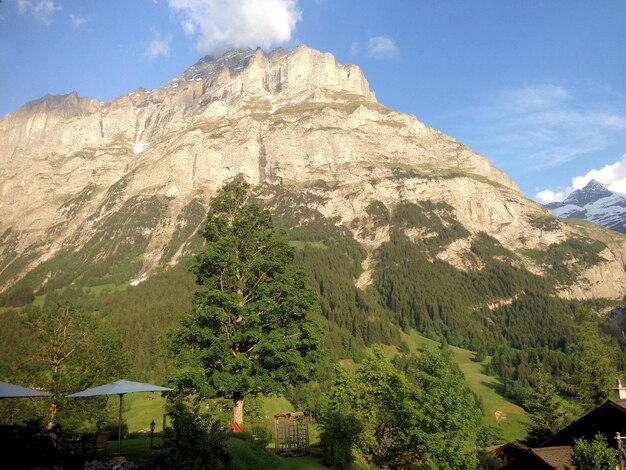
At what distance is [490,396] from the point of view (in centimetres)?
13062

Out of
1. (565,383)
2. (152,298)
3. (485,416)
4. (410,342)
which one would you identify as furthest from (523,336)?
(152,298)

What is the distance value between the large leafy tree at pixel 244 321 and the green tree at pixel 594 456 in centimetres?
1716

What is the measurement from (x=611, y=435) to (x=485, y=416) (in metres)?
97.1

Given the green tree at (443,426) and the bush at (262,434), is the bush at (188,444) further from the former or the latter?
the green tree at (443,426)

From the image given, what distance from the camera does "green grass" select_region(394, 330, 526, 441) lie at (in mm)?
109562

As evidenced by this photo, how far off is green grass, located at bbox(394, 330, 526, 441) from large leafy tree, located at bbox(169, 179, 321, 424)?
68376 mm

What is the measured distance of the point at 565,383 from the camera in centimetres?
7881

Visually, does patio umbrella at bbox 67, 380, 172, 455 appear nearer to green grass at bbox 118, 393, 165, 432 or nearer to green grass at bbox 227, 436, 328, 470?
green grass at bbox 227, 436, 328, 470

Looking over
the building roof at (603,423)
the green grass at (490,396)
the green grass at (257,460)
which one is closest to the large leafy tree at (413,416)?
the green grass at (257,460)

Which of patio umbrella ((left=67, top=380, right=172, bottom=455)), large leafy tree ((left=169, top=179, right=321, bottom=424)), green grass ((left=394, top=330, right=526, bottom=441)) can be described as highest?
large leafy tree ((left=169, top=179, right=321, bottom=424))

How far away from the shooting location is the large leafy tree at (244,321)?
31547 millimetres

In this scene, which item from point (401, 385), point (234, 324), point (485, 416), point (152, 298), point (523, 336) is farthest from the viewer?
point (523, 336)

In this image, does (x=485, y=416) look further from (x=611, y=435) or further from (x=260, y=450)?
(x=260, y=450)

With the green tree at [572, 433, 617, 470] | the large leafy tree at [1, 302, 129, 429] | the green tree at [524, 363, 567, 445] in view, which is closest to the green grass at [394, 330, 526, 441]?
the green tree at [524, 363, 567, 445]
